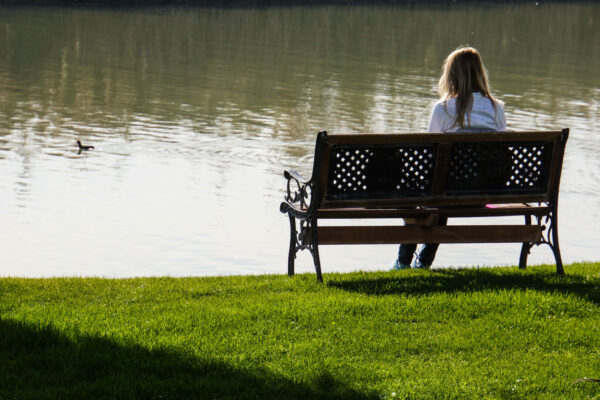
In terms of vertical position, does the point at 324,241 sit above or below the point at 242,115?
above

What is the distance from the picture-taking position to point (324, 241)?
265 inches

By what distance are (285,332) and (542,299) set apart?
65.8 inches

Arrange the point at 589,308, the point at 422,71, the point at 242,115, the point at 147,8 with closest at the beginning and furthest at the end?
the point at 589,308
the point at 242,115
the point at 422,71
the point at 147,8

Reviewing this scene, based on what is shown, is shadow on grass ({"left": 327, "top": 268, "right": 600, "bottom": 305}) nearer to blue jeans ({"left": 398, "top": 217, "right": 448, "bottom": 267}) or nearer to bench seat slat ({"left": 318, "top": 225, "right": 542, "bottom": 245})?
bench seat slat ({"left": 318, "top": 225, "right": 542, "bottom": 245})

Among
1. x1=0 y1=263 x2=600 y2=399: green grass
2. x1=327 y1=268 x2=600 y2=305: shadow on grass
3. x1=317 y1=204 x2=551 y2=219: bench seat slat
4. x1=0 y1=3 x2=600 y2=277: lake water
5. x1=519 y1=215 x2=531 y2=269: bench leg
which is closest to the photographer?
x1=0 y1=263 x2=600 y2=399: green grass

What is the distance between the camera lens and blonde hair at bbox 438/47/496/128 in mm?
6998

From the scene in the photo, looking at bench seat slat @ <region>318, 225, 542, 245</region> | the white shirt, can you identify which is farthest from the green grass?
the white shirt

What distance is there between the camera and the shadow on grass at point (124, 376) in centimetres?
432

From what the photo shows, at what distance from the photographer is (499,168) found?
6.83 meters

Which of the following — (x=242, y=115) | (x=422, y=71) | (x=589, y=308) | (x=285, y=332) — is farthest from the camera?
(x=422, y=71)

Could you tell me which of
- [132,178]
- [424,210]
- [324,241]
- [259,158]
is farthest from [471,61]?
[259,158]

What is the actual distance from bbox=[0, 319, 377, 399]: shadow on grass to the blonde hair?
9.79 ft

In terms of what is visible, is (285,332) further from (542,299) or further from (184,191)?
(184,191)

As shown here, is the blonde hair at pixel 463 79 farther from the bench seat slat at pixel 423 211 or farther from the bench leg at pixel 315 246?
the bench leg at pixel 315 246
